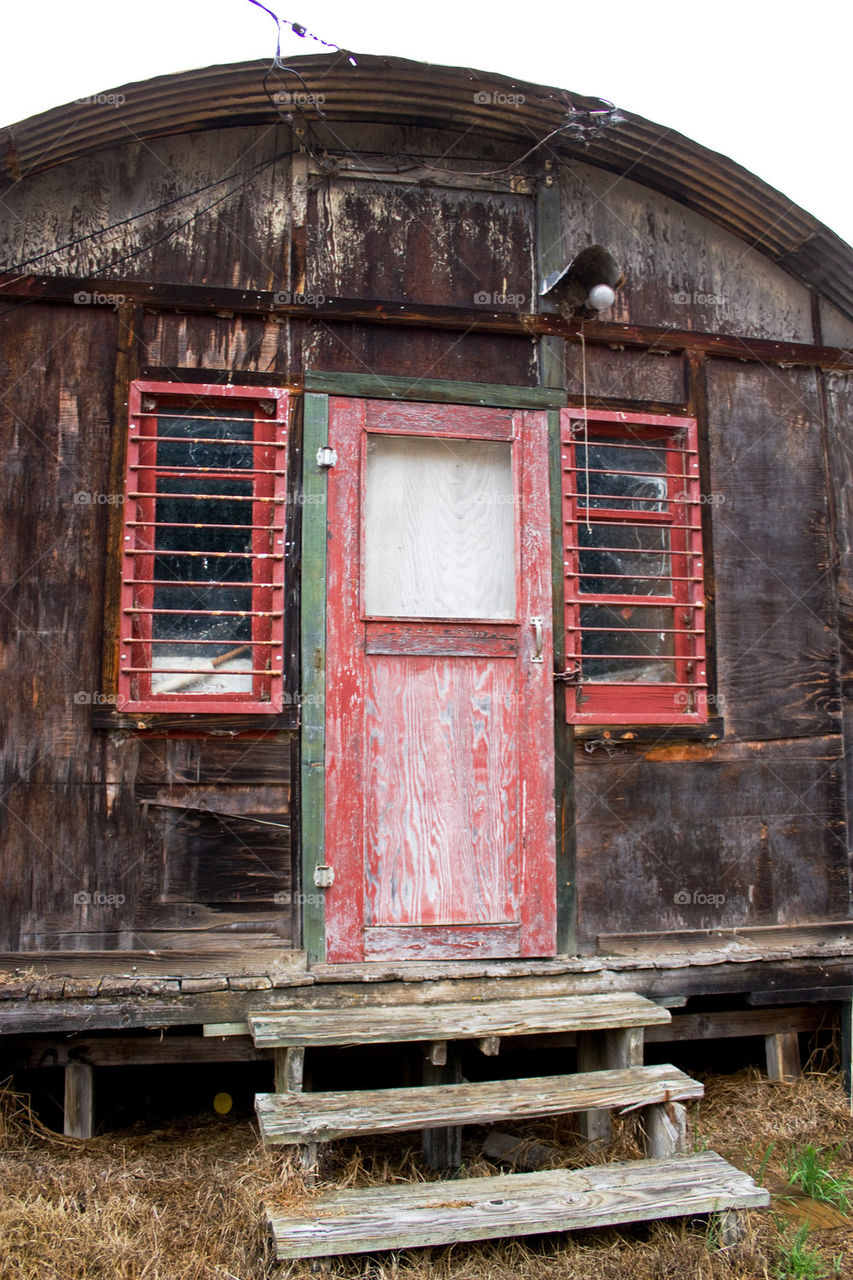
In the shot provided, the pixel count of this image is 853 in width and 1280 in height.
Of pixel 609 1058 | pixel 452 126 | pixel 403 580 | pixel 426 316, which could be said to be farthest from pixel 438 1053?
pixel 452 126

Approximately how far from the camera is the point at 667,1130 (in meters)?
3.98

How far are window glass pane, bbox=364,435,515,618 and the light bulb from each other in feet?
2.78

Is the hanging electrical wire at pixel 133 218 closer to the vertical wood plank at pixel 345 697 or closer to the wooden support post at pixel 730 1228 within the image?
the vertical wood plank at pixel 345 697

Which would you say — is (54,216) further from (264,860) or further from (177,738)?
(264,860)

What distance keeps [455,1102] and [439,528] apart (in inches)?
103

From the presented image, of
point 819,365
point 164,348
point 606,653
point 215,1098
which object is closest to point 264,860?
point 215,1098

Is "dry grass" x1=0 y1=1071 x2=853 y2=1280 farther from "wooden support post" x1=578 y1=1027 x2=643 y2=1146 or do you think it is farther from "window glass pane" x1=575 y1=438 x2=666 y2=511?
"window glass pane" x1=575 y1=438 x2=666 y2=511

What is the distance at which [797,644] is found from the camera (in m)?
5.50

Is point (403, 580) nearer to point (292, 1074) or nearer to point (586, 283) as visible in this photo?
point (586, 283)

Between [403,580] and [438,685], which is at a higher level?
[403,580]

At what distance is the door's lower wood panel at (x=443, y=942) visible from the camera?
4719mm

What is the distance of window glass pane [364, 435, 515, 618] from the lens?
4996 mm

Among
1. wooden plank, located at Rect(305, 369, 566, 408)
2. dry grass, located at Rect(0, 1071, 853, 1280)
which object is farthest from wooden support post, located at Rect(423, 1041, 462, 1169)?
wooden plank, located at Rect(305, 369, 566, 408)

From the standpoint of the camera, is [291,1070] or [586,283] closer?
[291,1070]
